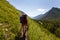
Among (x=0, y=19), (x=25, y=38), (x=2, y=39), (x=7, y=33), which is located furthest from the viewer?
(x=0, y=19)

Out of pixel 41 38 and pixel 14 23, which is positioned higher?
pixel 14 23

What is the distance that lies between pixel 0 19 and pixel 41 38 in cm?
358

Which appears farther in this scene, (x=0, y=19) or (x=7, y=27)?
(x=0, y=19)

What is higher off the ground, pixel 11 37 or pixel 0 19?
pixel 0 19

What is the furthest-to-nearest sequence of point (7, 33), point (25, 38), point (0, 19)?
point (0, 19) < point (7, 33) < point (25, 38)

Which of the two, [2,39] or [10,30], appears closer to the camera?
[2,39]

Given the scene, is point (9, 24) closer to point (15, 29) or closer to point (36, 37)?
point (15, 29)

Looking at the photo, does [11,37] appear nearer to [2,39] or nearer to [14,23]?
[2,39]

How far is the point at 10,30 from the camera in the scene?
11.7 metres

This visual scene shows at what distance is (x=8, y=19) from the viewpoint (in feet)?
44.2

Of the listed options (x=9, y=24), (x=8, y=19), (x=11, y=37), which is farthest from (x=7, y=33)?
(x=8, y=19)

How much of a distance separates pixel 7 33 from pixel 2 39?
839 mm

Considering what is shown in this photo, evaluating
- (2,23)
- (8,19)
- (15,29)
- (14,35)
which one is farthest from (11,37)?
(8,19)

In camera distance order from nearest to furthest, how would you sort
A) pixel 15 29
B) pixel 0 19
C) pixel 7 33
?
pixel 7 33, pixel 15 29, pixel 0 19
